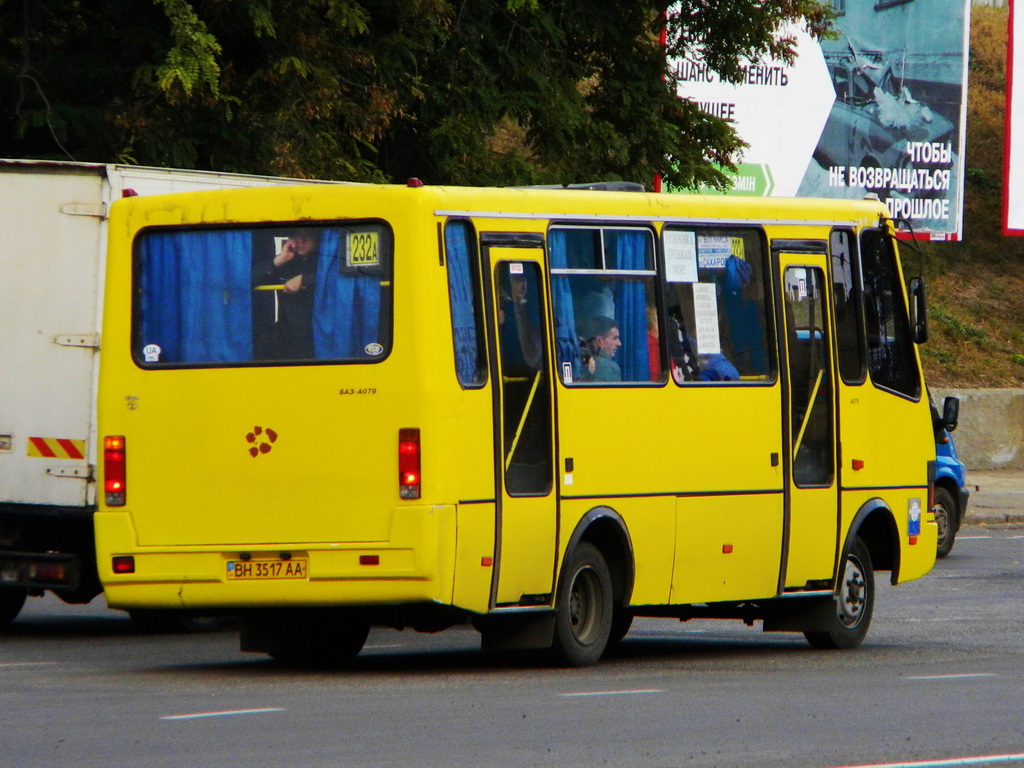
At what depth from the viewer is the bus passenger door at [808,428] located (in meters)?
13.1

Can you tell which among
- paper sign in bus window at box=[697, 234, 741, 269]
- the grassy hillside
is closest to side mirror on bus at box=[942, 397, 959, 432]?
paper sign in bus window at box=[697, 234, 741, 269]

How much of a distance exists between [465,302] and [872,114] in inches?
835

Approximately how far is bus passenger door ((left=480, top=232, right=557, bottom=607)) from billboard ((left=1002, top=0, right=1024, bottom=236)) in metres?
22.0

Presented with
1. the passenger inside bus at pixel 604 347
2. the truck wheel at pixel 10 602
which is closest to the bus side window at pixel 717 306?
the passenger inside bus at pixel 604 347

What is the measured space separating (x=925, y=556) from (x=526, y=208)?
4.36 metres

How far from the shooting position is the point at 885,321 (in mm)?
14031

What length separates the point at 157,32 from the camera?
18891 millimetres

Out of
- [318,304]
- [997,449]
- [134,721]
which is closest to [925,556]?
[318,304]

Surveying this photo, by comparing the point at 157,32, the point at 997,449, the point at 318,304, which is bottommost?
the point at 997,449

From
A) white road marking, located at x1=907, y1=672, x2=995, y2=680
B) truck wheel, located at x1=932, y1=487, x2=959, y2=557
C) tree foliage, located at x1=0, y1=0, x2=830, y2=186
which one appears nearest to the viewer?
white road marking, located at x1=907, y1=672, x2=995, y2=680

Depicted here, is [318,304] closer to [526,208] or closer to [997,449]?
[526,208]

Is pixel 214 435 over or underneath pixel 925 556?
over

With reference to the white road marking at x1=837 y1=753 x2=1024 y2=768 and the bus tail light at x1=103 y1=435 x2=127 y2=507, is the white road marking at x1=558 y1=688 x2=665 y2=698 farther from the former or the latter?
the bus tail light at x1=103 y1=435 x2=127 y2=507

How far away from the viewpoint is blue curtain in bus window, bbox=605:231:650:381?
39.9 ft
